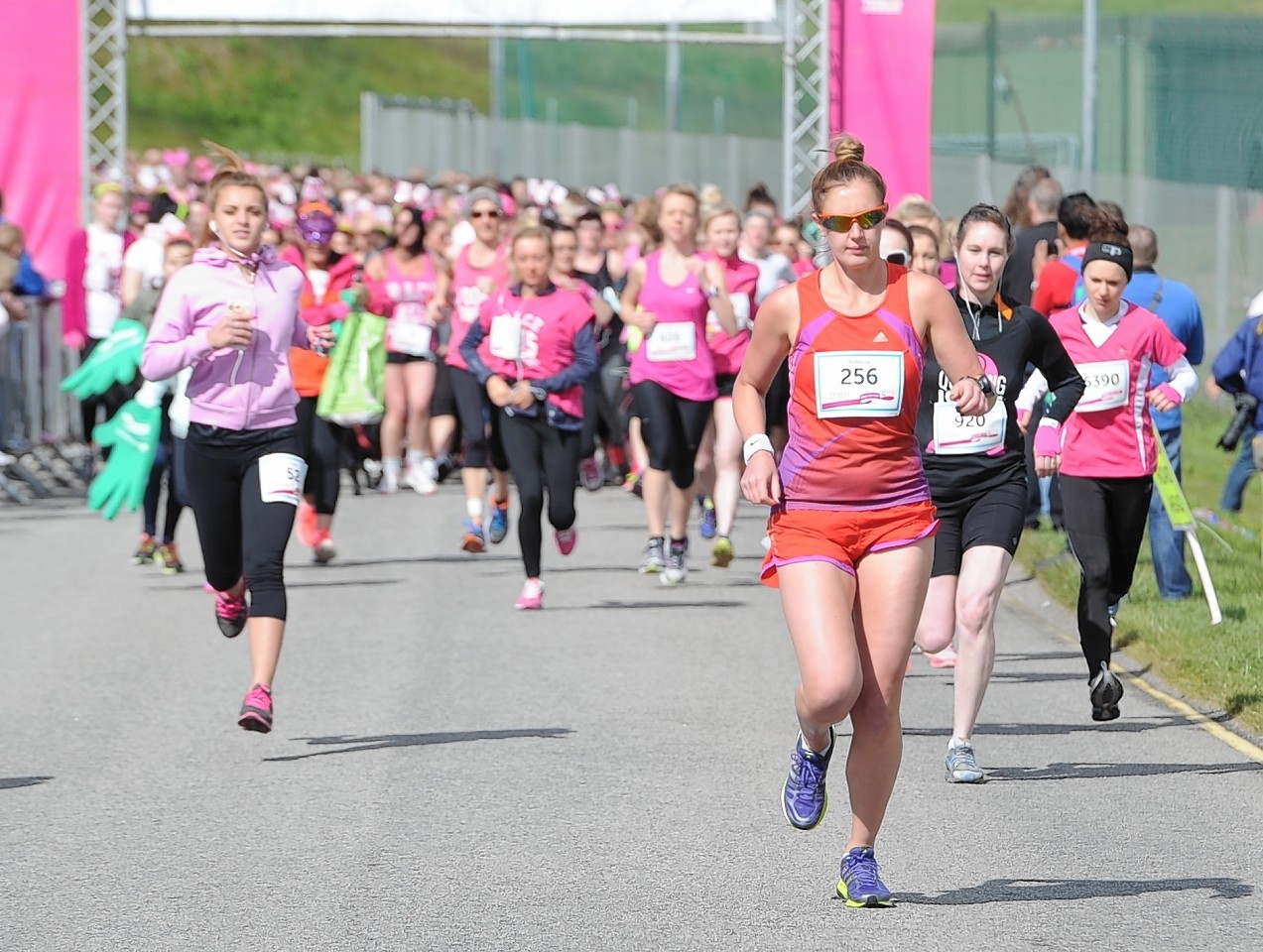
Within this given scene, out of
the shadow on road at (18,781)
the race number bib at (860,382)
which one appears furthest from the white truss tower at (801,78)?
the race number bib at (860,382)

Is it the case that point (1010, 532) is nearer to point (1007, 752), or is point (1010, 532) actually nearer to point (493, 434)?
point (1007, 752)

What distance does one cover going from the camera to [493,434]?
42.1 feet

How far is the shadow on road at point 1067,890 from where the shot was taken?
21.1 ft

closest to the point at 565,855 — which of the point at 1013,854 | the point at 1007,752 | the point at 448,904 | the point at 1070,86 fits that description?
the point at 448,904

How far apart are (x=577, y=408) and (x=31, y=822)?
532cm

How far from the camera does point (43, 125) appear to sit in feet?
67.8

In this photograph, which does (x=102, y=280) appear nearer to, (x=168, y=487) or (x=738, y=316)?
(x=168, y=487)

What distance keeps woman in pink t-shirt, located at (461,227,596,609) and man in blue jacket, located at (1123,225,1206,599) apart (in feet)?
8.98

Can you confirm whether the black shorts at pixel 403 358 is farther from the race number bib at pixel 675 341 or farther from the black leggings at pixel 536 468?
the black leggings at pixel 536 468

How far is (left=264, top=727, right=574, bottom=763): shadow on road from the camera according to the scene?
877 centimetres

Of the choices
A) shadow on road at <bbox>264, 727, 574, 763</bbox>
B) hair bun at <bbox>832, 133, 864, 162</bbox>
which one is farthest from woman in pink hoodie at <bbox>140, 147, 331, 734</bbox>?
hair bun at <bbox>832, 133, 864, 162</bbox>

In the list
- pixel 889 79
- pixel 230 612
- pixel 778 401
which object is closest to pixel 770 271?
pixel 778 401

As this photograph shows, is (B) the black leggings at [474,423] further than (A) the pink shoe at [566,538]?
Yes

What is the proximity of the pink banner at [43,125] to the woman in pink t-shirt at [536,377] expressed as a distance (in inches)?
351
